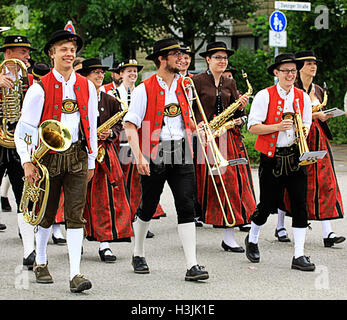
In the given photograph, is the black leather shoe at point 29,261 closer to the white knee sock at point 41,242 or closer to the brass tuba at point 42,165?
the white knee sock at point 41,242

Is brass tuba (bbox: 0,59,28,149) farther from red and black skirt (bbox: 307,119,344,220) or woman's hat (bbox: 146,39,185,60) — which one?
red and black skirt (bbox: 307,119,344,220)

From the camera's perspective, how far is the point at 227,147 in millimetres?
7898

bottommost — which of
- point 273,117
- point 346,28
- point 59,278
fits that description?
point 59,278

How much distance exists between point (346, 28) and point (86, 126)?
49.0 feet

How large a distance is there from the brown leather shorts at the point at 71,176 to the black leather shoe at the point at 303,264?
2.02 meters

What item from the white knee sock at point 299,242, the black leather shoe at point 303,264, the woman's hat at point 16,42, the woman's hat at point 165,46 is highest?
the woman's hat at point 16,42

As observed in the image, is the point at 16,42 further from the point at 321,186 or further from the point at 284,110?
the point at 321,186

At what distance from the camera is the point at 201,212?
8.02 meters

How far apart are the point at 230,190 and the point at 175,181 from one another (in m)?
1.71

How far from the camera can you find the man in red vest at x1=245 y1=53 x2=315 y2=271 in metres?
6.64

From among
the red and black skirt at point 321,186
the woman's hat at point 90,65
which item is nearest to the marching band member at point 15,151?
the woman's hat at point 90,65

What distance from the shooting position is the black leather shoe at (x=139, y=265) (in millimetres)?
6418

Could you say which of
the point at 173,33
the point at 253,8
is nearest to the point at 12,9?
the point at 173,33
